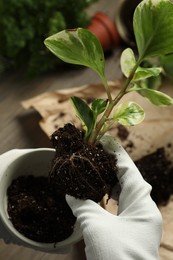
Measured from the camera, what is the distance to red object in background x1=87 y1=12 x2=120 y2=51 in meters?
1.10

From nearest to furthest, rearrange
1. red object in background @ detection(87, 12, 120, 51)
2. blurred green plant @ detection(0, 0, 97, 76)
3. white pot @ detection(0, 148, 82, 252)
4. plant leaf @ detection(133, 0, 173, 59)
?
1. plant leaf @ detection(133, 0, 173, 59)
2. white pot @ detection(0, 148, 82, 252)
3. blurred green plant @ detection(0, 0, 97, 76)
4. red object in background @ detection(87, 12, 120, 51)

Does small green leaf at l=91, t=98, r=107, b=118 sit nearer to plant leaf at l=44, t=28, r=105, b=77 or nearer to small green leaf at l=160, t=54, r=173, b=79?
plant leaf at l=44, t=28, r=105, b=77

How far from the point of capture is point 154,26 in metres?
0.49

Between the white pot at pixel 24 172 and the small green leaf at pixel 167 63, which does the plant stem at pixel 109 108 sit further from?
the small green leaf at pixel 167 63

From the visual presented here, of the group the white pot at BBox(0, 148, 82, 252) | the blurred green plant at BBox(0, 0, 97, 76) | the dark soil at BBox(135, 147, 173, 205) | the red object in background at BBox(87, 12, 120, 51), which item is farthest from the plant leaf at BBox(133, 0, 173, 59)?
the red object in background at BBox(87, 12, 120, 51)

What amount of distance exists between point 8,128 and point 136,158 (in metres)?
0.33

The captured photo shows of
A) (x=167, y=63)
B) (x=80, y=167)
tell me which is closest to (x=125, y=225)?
(x=80, y=167)

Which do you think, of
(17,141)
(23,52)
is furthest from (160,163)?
(23,52)

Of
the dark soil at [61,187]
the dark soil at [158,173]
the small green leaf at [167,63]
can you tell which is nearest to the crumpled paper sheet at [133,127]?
the dark soil at [158,173]

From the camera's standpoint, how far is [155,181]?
826mm

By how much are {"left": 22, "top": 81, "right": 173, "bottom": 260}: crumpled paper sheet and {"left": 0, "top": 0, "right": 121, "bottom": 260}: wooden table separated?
45 millimetres

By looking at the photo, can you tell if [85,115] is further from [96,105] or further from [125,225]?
[125,225]

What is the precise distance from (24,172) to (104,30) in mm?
611

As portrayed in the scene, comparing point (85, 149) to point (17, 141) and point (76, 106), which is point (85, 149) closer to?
point (76, 106)
